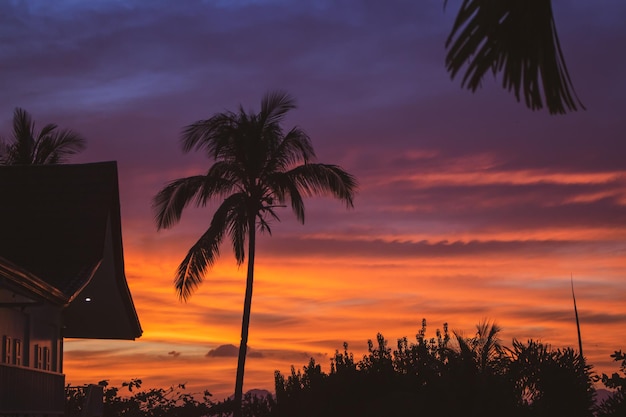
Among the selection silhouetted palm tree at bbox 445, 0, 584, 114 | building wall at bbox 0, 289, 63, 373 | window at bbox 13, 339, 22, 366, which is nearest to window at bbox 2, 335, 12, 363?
building wall at bbox 0, 289, 63, 373

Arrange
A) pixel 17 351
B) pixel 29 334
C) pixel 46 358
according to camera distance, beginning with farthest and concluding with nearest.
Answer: pixel 46 358 → pixel 29 334 → pixel 17 351

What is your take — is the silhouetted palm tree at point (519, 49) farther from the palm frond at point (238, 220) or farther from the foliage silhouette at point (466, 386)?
the palm frond at point (238, 220)

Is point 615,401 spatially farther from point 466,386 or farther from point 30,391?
point 30,391

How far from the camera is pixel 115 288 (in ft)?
93.4

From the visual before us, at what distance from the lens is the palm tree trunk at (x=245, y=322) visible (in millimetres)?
32094

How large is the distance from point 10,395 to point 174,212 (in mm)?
14367

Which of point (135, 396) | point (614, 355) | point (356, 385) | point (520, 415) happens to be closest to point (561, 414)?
point (520, 415)

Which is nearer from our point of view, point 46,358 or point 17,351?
point 17,351

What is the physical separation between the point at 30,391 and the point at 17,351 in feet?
8.20

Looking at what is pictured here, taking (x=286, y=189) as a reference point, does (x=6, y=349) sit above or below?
below

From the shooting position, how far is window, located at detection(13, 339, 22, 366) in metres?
22.1

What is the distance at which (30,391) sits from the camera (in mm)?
20109

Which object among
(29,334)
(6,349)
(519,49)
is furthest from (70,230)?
(519,49)

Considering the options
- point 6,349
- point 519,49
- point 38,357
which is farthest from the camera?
point 38,357
